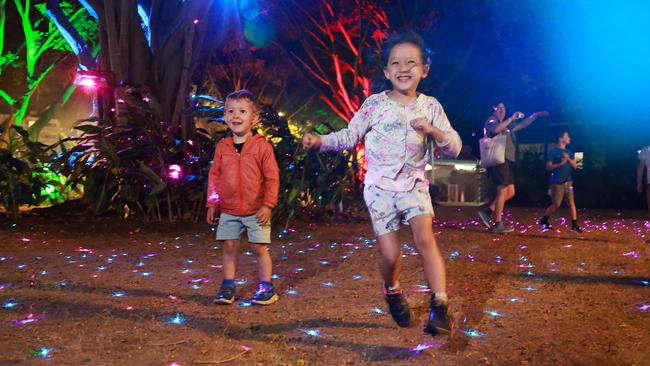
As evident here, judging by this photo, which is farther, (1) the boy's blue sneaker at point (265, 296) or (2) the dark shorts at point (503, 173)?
(2) the dark shorts at point (503, 173)

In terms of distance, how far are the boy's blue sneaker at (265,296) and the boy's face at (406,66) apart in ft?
5.69

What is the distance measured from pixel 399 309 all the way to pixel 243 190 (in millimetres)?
1458

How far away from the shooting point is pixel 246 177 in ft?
14.6

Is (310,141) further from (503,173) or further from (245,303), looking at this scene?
(503,173)

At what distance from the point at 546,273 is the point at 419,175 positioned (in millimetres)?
2587

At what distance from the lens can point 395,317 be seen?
3.73 metres

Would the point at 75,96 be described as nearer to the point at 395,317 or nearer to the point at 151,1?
the point at 151,1

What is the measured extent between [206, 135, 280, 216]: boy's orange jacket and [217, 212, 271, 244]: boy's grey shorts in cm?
5

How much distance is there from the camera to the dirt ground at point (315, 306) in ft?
10.7

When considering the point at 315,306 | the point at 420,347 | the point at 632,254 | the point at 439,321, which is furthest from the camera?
the point at 632,254

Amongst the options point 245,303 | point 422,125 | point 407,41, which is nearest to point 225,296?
point 245,303

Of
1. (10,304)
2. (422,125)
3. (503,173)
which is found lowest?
(10,304)

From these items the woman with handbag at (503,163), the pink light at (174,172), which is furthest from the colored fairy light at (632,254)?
the pink light at (174,172)

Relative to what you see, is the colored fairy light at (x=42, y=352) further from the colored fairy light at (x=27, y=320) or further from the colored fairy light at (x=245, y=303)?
the colored fairy light at (x=245, y=303)
